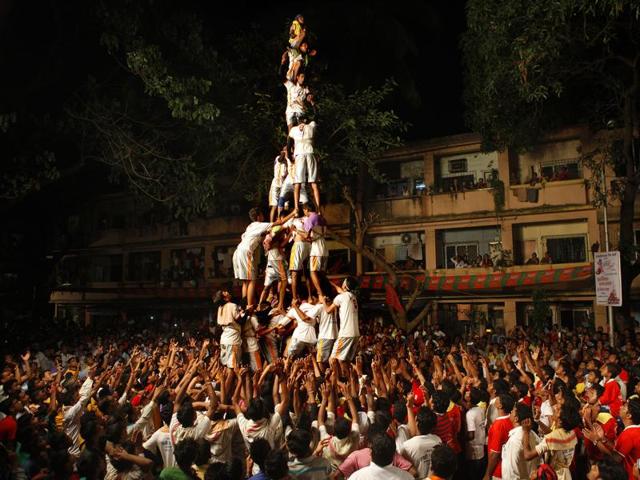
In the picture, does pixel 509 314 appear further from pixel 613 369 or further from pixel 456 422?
pixel 456 422

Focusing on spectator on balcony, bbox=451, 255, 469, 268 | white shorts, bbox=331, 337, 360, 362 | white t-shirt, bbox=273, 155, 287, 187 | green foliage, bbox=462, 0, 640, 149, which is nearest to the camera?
white shorts, bbox=331, 337, 360, 362

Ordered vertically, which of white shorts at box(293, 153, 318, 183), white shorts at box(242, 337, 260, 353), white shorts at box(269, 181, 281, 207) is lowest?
white shorts at box(242, 337, 260, 353)

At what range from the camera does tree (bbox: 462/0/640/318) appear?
13633mm

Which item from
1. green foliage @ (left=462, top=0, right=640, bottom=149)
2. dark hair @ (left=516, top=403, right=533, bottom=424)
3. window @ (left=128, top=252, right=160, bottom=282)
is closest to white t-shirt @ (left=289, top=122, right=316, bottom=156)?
green foliage @ (left=462, top=0, right=640, bottom=149)

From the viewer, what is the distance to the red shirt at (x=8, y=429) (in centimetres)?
594

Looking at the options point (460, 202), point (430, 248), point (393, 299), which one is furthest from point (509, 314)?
point (393, 299)

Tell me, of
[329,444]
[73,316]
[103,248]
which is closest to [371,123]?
[329,444]

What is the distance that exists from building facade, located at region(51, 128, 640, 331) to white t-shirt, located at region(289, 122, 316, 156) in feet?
33.7

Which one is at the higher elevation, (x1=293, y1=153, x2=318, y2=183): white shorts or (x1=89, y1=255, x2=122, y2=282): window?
(x1=293, y1=153, x2=318, y2=183): white shorts

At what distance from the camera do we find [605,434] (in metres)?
6.04

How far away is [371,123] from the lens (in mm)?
18703

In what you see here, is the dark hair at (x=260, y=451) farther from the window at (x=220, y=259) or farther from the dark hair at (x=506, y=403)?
the window at (x=220, y=259)

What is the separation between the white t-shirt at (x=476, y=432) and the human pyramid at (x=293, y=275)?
3.65m

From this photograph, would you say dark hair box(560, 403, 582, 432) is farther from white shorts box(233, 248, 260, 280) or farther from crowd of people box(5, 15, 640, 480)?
white shorts box(233, 248, 260, 280)
